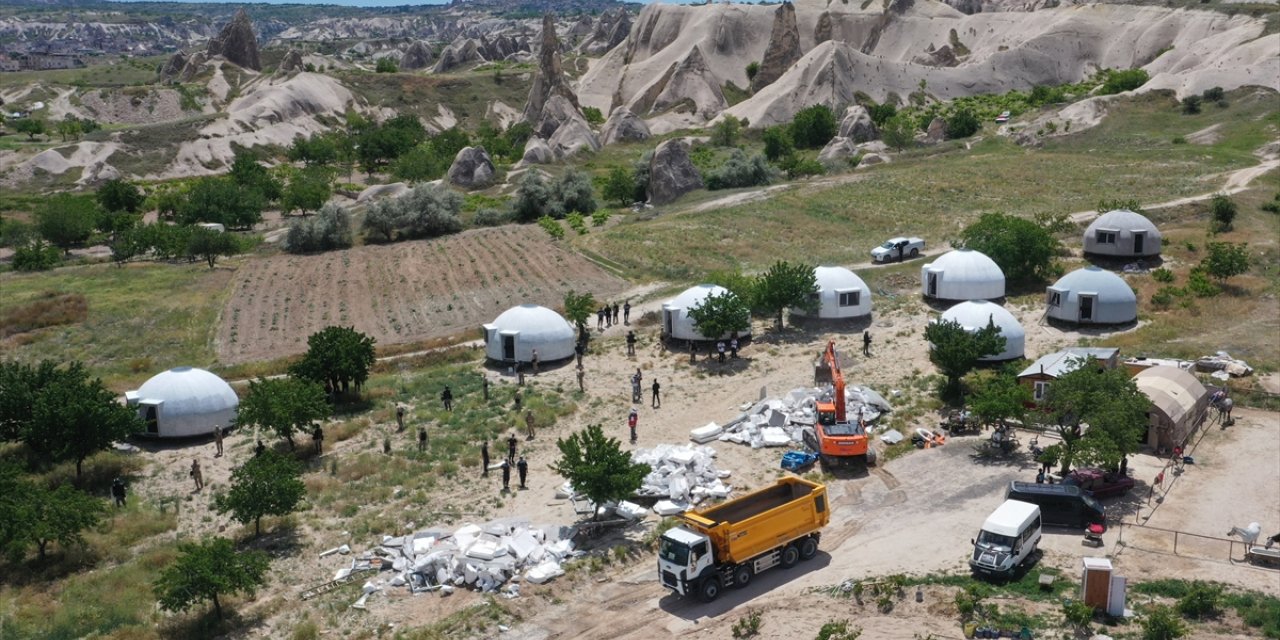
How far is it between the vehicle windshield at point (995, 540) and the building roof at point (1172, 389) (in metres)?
11.6

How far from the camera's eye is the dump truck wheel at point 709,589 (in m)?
28.4

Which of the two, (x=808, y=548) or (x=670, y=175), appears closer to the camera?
(x=808, y=548)

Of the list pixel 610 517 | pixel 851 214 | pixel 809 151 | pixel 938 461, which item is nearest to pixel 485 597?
pixel 610 517

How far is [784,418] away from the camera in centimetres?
4122

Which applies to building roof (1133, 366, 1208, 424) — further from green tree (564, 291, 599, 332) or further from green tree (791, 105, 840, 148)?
green tree (791, 105, 840, 148)

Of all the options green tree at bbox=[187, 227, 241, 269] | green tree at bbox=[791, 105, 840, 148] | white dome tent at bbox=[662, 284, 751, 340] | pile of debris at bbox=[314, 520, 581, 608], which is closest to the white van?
pile of debris at bbox=[314, 520, 581, 608]

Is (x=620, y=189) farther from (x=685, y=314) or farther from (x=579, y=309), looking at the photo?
(x=685, y=314)

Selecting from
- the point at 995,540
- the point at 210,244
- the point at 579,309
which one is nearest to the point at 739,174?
the point at 210,244

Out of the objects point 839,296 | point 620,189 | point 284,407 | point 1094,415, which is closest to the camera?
point 1094,415

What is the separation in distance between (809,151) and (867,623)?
94.2m

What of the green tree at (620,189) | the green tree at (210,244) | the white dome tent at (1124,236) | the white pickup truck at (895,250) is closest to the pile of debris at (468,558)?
the white pickup truck at (895,250)

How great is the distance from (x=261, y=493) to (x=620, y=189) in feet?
204

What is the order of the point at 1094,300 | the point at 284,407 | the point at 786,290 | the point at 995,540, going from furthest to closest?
the point at 786,290 → the point at 1094,300 → the point at 284,407 → the point at 995,540

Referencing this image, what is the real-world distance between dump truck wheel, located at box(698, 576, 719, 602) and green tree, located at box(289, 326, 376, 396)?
2199 centimetres
